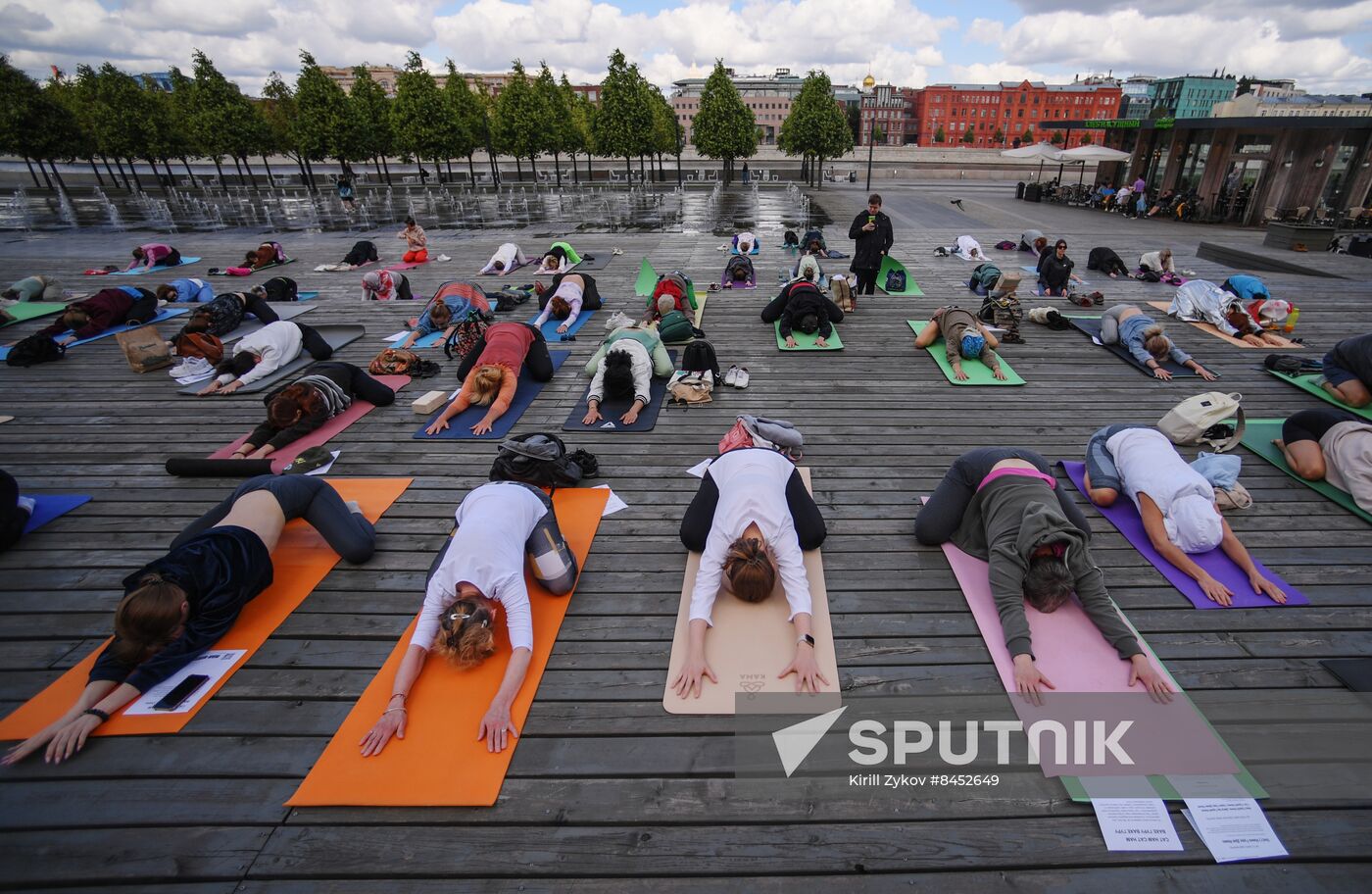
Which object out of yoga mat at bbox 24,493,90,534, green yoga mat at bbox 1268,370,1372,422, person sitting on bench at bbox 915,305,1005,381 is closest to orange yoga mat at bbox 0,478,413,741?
yoga mat at bbox 24,493,90,534

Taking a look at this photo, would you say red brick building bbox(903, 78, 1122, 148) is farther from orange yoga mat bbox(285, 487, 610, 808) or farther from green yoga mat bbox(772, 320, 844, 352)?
orange yoga mat bbox(285, 487, 610, 808)

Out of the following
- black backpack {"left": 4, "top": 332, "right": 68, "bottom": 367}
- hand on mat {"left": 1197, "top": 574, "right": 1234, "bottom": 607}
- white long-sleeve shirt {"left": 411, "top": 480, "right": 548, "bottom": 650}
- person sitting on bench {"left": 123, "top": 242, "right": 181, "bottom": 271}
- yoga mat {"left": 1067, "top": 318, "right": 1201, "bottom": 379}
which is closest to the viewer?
white long-sleeve shirt {"left": 411, "top": 480, "right": 548, "bottom": 650}

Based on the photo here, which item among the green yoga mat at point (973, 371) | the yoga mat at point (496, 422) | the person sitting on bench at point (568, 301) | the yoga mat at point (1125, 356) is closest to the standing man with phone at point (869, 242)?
the green yoga mat at point (973, 371)

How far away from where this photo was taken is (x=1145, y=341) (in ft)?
24.5

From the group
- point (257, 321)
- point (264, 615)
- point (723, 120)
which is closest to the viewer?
point (264, 615)

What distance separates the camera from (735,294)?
10.7m

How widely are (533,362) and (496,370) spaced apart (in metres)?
0.75

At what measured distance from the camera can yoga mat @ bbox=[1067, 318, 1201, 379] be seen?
7266mm

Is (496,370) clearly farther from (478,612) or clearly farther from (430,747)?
(430,747)

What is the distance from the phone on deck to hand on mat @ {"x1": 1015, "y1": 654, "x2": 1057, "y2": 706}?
15.2 feet

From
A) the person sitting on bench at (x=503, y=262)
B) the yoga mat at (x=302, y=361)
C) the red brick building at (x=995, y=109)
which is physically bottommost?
the yoga mat at (x=302, y=361)

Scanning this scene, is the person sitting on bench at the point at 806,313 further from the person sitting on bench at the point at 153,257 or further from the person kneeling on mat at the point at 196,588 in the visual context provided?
the person sitting on bench at the point at 153,257

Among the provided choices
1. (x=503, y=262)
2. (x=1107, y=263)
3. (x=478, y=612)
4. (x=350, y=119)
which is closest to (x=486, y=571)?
(x=478, y=612)

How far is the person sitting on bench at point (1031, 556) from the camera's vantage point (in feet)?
10.6
